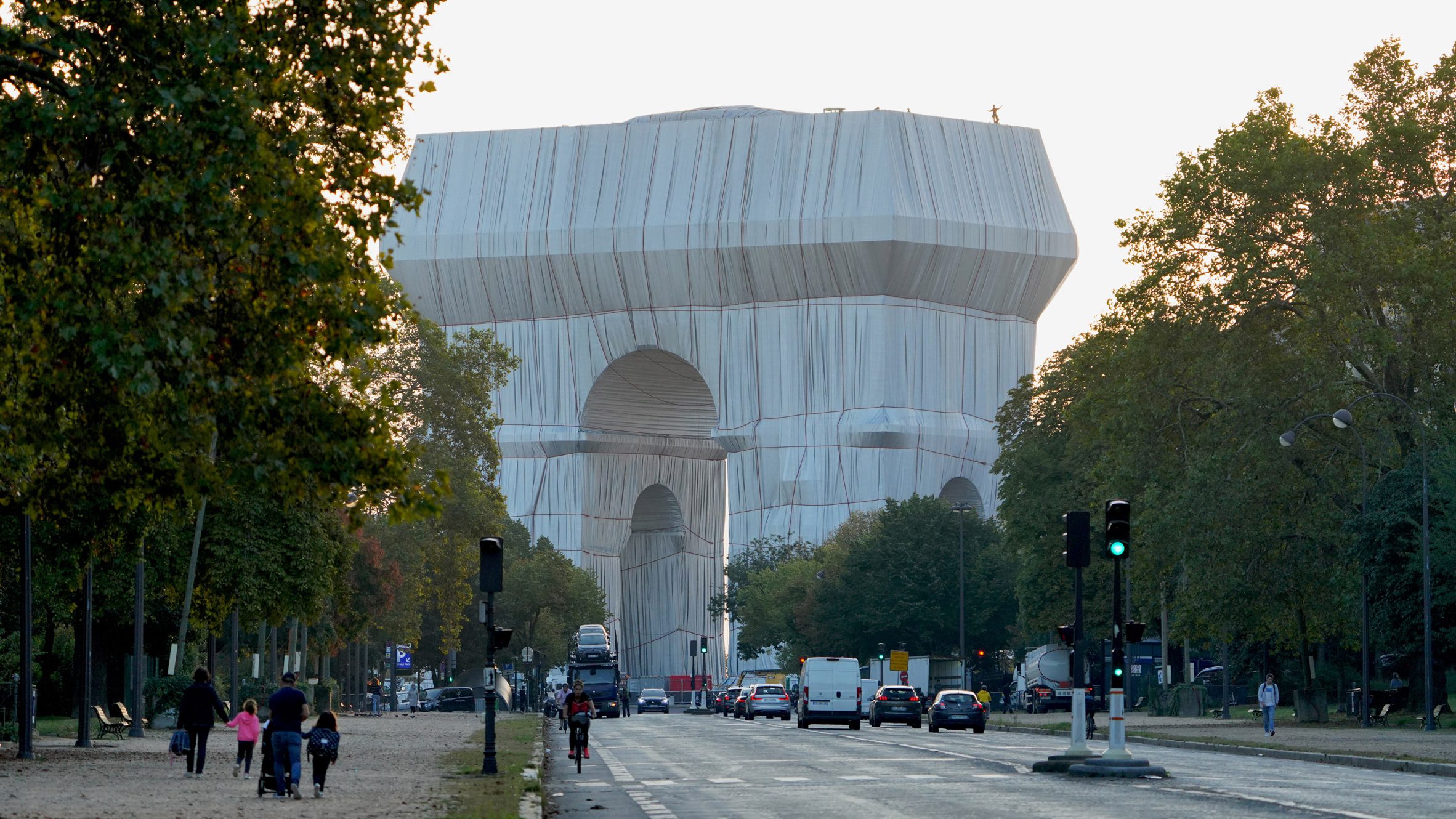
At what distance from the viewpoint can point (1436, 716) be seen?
52969mm

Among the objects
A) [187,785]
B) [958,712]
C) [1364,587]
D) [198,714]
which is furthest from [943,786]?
[958,712]

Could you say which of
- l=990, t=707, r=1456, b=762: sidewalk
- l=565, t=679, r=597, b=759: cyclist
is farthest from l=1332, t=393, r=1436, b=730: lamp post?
l=565, t=679, r=597, b=759: cyclist

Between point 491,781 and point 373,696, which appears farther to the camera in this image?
point 373,696

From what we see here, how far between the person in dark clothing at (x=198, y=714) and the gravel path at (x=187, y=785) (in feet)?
1.01

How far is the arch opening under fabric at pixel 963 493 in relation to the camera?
110 metres

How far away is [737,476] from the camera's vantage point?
113 m

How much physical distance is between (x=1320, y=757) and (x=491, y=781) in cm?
1465

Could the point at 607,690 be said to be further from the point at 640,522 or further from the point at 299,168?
the point at 299,168

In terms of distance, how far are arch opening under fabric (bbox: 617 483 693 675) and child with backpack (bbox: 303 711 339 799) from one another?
10868cm

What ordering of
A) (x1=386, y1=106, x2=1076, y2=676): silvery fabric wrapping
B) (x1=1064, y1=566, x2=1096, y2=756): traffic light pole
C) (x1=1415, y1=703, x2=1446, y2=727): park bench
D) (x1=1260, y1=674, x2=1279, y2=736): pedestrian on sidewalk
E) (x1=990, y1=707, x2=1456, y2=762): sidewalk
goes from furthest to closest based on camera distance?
1. (x1=386, y1=106, x2=1076, y2=676): silvery fabric wrapping
2. (x1=1415, y1=703, x2=1446, y2=727): park bench
3. (x1=1260, y1=674, x2=1279, y2=736): pedestrian on sidewalk
4. (x1=990, y1=707, x2=1456, y2=762): sidewalk
5. (x1=1064, y1=566, x2=1096, y2=756): traffic light pole

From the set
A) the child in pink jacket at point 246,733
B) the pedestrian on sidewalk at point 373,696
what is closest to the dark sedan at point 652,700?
the pedestrian on sidewalk at point 373,696

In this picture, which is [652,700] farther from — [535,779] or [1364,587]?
[535,779]

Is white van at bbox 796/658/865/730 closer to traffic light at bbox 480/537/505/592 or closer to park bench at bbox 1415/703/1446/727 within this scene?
park bench at bbox 1415/703/1446/727

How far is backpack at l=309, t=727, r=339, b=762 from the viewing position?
71.3 ft
